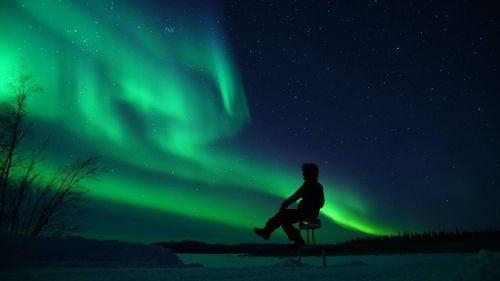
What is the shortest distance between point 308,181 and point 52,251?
5.16 meters

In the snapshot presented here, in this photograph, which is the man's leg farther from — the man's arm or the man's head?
the man's head

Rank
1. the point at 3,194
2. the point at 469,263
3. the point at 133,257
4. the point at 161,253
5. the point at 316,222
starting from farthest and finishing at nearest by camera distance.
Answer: the point at 3,194 → the point at 161,253 → the point at 133,257 → the point at 316,222 → the point at 469,263

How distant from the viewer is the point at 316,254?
7098mm

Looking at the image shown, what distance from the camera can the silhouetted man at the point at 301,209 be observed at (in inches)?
270

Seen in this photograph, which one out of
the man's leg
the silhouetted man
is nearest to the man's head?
the silhouetted man

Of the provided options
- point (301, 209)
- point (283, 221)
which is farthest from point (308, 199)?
point (283, 221)

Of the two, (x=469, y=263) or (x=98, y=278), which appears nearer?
(x=469, y=263)

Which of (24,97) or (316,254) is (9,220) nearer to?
(24,97)

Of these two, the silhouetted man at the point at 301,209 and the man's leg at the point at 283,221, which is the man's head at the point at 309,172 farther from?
the man's leg at the point at 283,221

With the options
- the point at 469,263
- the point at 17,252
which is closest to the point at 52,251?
the point at 17,252

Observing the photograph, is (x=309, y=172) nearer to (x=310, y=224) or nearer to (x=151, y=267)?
(x=310, y=224)

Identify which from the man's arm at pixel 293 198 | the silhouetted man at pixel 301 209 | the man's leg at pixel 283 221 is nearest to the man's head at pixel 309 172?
the silhouetted man at pixel 301 209

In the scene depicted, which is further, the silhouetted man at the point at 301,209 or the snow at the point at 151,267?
the silhouetted man at the point at 301,209

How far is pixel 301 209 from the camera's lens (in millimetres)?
6883
